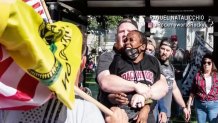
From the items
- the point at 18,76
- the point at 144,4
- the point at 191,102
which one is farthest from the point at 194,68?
the point at 18,76

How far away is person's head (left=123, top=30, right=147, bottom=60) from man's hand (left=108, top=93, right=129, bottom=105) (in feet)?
0.86

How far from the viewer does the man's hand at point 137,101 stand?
9.38 feet

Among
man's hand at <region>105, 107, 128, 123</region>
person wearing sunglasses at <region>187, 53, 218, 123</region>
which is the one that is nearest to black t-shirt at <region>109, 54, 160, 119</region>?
man's hand at <region>105, 107, 128, 123</region>

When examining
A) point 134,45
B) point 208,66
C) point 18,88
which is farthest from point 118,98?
point 208,66

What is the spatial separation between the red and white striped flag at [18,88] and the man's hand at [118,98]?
168 centimetres

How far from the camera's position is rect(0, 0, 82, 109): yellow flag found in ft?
3.22

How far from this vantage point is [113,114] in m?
1.60

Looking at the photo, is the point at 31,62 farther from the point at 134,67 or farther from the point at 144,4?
the point at 144,4

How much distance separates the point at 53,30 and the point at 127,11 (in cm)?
653

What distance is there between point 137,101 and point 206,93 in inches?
124

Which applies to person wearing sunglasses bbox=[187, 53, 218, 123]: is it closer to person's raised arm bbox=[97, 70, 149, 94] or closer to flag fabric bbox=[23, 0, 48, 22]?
person's raised arm bbox=[97, 70, 149, 94]

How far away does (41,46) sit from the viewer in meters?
1.04

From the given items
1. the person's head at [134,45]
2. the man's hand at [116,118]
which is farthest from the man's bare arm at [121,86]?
the man's hand at [116,118]

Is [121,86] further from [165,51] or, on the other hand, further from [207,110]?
[207,110]
